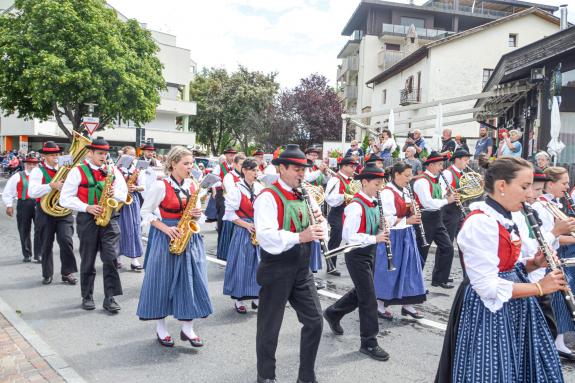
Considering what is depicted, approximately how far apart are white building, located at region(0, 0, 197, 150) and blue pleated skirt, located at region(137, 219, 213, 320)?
1614 inches

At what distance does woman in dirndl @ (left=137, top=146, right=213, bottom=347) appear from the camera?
5.31 m

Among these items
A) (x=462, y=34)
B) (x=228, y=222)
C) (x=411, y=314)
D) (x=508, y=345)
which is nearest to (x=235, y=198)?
(x=228, y=222)

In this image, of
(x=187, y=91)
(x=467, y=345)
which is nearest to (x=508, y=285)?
(x=467, y=345)

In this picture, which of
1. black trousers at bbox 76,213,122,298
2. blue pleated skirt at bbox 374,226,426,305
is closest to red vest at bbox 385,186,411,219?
blue pleated skirt at bbox 374,226,426,305

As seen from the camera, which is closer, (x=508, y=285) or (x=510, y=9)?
(x=508, y=285)

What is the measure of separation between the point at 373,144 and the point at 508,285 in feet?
45.2

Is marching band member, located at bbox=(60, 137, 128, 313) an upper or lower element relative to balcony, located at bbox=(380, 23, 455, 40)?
lower

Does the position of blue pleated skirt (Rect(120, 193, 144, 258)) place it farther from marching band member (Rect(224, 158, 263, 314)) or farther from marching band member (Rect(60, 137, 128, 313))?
marching band member (Rect(224, 158, 263, 314))

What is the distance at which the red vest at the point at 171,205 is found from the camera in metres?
5.43

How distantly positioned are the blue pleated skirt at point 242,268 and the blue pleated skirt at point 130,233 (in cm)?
286

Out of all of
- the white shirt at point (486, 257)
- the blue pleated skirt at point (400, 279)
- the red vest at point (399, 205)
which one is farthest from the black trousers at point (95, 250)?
the white shirt at point (486, 257)

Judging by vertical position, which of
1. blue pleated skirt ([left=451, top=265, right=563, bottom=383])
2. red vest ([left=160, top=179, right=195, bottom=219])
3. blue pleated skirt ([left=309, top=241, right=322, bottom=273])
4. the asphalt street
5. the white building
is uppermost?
the white building

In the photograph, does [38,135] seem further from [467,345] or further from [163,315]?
[467,345]

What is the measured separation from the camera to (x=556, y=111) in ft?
41.6
